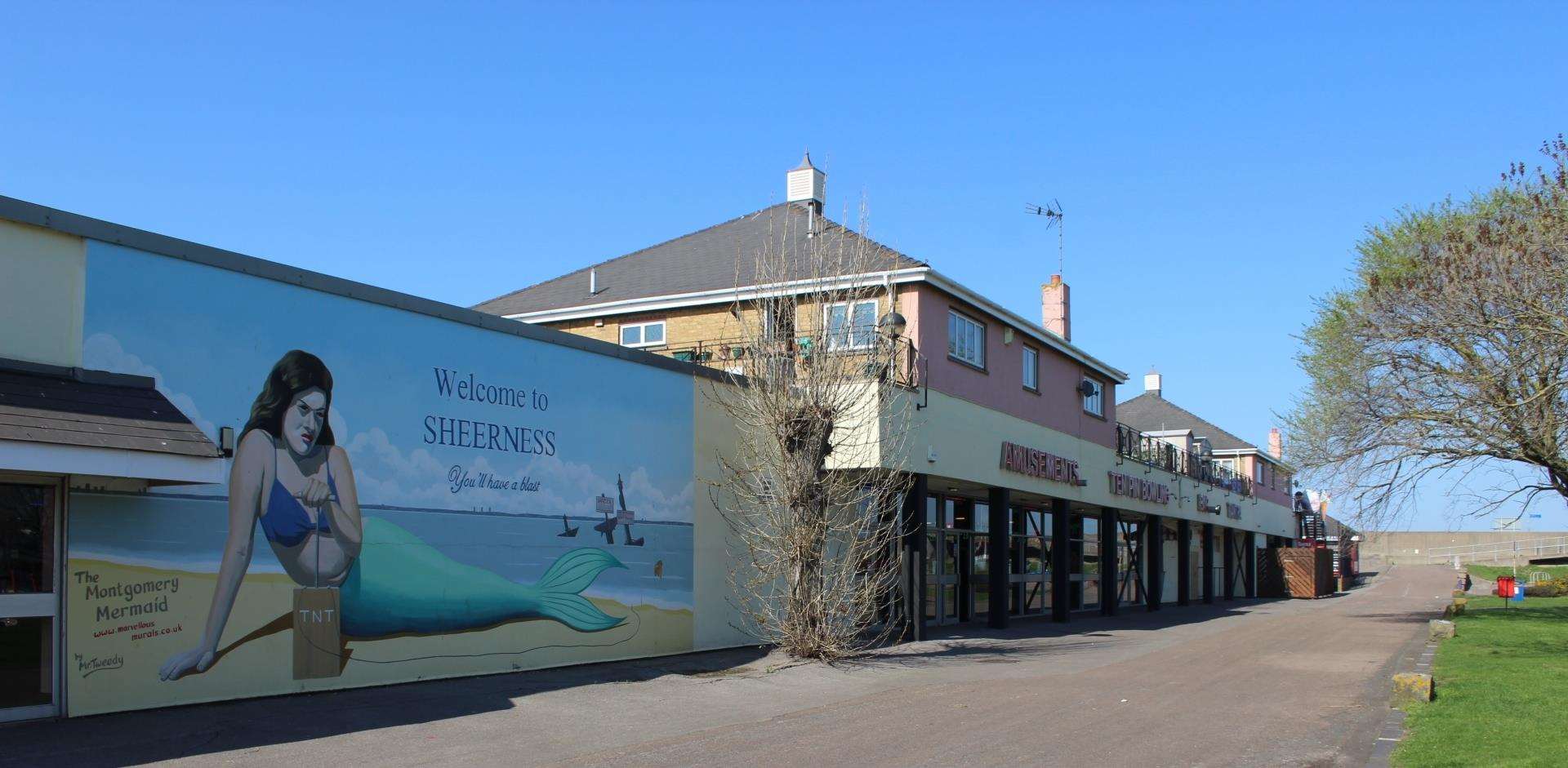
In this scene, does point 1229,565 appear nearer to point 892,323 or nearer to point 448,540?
point 892,323

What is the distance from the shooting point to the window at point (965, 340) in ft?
75.1

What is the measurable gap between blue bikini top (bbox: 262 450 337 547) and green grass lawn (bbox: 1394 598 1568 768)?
9995 millimetres

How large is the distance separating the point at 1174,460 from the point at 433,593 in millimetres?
29700

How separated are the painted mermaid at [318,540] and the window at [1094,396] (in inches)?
754

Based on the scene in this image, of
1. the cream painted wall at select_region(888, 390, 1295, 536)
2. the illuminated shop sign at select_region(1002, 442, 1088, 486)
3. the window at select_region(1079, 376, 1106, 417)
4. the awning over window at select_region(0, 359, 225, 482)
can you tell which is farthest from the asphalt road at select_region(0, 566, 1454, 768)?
the window at select_region(1079, 376, 1106, 417)

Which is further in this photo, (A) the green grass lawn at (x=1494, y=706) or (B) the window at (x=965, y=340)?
(B) the window at (x=965, y=340)

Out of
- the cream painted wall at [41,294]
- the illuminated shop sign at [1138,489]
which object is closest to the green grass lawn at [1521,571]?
the illuminated shop sign at [1138,489]

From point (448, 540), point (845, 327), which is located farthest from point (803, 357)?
point (448, 540)

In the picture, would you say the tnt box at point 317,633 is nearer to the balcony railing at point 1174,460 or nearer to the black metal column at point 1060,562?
the black metal column at point 1060,562

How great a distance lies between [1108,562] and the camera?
32500 mm

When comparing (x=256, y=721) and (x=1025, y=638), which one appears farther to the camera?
(x=1025, y=638)

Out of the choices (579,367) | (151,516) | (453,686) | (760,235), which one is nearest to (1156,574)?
(760,235)

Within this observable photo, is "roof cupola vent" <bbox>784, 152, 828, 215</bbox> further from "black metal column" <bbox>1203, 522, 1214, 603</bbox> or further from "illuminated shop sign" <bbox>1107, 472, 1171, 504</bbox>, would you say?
"black metal column" <bbox>1203, 522, 1214, 603</bbox>

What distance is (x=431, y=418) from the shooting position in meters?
13.8
